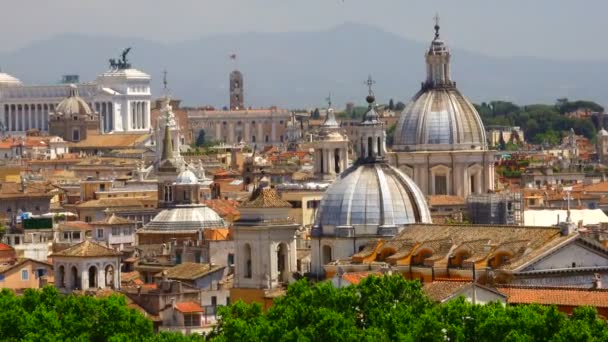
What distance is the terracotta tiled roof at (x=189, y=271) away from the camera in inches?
2680

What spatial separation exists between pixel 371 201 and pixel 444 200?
2234 centimetres

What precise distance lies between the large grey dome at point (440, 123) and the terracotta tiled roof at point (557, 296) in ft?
104

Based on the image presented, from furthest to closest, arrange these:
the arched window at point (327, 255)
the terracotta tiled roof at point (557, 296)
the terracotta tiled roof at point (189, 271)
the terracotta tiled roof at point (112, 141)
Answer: the terracotta tiled roof at point (112, 141)
the terracotta tiled roof at point (189, 271)
the arched window at point (327, 255)
the terracotta tiled roof at point (557, 296)

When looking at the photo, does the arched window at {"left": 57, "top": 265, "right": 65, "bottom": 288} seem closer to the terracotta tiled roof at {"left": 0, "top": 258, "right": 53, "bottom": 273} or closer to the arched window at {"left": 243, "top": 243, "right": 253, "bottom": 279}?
the terracotta tiled roof at {"left": 0, "top": 258, "right": 53, "bottom": 273}

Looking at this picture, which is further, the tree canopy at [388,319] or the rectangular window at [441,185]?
the rectangular window at [441,185]

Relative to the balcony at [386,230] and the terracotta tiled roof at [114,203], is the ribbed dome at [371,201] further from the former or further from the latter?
the terracotta tiled roof at [114,203]

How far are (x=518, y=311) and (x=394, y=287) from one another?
5187 millimetres

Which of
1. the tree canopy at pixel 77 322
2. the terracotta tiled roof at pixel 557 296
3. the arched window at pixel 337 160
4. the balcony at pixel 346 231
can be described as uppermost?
the arched window at pixel 337 160

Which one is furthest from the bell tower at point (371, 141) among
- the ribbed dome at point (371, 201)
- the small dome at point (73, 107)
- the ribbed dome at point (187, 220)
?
the small dome at point (73, 107)

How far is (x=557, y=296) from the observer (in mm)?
53438

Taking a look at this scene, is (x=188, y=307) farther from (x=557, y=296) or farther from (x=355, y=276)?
(x=557, y=296)

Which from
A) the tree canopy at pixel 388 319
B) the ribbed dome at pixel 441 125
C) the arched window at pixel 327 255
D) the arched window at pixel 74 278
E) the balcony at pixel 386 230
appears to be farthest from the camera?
the ribbed dome at pixel 441 125

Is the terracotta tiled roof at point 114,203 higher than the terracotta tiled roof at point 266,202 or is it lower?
lower

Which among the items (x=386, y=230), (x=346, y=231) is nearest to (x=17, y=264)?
(x=346, y=231)
